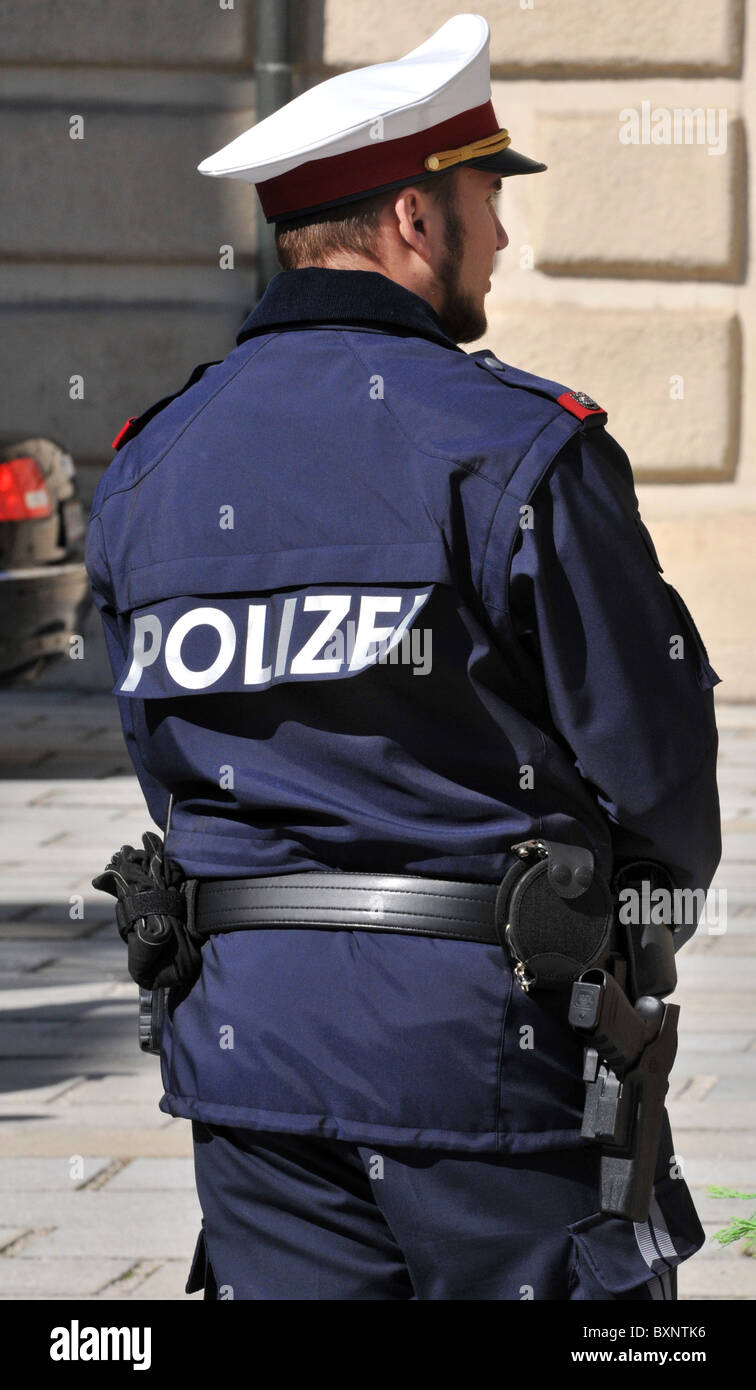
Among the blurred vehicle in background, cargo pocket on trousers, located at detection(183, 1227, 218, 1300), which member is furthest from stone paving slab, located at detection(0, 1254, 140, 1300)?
the blurred vehicle in background

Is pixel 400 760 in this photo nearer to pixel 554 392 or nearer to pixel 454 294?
pixel 554 392

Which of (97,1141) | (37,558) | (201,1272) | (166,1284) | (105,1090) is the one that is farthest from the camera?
(37,558)

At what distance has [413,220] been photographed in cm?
215

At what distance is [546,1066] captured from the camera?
6.61ft

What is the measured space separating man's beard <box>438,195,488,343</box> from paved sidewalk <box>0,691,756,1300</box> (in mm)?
2076

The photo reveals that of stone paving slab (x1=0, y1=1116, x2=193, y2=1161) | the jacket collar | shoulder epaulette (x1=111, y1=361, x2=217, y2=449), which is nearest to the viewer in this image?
the jacket collar

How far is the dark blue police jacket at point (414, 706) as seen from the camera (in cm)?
199

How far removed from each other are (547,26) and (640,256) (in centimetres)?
124

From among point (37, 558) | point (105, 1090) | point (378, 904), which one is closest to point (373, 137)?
point (378, 904)

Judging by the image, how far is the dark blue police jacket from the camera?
6.52 ft

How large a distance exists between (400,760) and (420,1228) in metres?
0.42

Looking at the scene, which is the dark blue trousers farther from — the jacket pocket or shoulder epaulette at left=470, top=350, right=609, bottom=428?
shoulder epaulette at left=470, top=350, right=609, bottom=428

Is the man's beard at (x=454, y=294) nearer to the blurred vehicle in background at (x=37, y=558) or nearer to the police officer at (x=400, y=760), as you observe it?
the police officer at (x=400, y=760)

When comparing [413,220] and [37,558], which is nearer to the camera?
[413,220]
